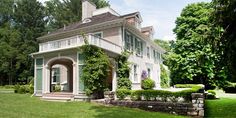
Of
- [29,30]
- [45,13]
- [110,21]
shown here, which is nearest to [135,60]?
[110,21]

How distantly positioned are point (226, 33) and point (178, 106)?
468 centimetres

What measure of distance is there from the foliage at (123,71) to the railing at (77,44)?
0.60 meters

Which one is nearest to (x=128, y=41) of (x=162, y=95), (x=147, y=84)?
(x=147, y=84)

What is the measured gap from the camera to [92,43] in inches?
632

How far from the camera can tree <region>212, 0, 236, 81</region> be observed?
29.8 feet

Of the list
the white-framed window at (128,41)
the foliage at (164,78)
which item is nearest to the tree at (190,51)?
the foliage at (164,78)

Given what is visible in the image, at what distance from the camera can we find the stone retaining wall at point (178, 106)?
38.8ft

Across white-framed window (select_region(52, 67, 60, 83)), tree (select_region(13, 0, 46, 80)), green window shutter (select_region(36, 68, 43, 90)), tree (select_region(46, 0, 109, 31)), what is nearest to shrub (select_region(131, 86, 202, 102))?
green window shutter (select_region(36, 68, 43, 90))

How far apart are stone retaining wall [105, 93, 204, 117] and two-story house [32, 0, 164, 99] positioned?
15.7 feet

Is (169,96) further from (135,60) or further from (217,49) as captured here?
(135,60)

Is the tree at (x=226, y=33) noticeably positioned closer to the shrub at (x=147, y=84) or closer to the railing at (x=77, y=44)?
the railing at (x=77, y=44)

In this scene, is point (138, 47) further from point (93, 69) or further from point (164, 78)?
point (164, 78)

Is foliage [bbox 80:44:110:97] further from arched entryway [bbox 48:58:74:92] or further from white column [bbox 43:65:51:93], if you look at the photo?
arched entryway [bbox 48:58:74:92]

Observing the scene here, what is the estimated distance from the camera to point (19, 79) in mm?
45375
